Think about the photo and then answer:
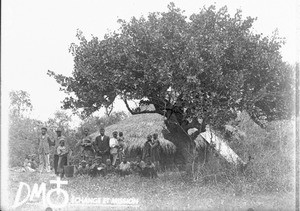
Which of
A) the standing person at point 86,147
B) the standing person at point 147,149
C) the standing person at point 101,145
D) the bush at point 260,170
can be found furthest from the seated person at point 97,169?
the bush at point 260,170

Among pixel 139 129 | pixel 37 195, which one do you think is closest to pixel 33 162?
pixel 37 195

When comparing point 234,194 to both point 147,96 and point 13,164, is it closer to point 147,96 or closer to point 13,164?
point 147,96

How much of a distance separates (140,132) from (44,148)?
5.43 meters

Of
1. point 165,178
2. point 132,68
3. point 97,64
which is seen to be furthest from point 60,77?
point 165,178

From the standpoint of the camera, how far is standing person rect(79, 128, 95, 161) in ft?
48.3

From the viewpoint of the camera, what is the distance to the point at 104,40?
13648 mm

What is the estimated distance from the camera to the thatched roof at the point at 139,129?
1776cm

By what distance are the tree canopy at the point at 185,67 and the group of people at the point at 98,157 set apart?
47.4 inches

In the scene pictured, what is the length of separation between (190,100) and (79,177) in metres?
3.92

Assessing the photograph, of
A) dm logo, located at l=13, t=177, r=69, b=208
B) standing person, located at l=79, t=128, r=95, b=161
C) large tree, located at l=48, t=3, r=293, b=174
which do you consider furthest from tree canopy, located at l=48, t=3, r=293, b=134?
dm logo, located at l=13, t=177, r=69, b=208

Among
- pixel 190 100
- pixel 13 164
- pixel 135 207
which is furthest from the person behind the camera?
pixel 190 100

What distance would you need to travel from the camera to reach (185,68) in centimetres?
1266

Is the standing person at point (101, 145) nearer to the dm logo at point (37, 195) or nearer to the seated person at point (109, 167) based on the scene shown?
the seated person at point (109, 167)

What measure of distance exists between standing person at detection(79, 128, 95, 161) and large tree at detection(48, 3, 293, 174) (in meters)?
0.99
